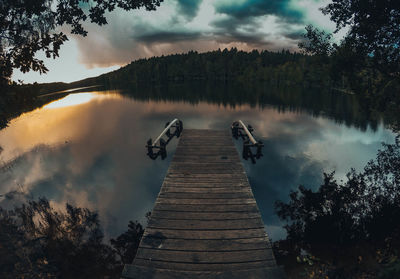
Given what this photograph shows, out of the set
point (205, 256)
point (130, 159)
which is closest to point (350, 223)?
point (205, 256)

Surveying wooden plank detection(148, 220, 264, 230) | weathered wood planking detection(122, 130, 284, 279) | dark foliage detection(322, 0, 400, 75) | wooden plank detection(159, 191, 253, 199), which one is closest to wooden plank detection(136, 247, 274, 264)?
weathered wood planking detection(122, 130, 284, 279)

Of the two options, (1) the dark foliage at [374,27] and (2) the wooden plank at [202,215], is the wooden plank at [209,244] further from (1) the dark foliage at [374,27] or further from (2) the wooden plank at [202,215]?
(1) the dark foliage at [374,27]

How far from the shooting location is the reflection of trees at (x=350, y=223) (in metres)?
7.40

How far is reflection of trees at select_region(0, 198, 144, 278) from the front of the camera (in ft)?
22.7

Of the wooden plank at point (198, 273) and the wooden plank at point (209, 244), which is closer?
the wooden plank at point (198, 273)

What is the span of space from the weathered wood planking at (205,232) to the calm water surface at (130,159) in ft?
11.8

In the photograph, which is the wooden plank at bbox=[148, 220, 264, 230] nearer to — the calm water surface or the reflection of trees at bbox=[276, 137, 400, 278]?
the reflection of trees at bbox=[276, 137, 400, 278]

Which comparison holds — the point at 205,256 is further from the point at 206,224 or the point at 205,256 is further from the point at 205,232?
the point at 206,224

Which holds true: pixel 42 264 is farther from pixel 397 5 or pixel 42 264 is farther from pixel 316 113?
pixel 316 113

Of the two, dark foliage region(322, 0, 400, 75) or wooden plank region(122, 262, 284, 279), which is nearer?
wooden plank region(122, 262, 284, 279)

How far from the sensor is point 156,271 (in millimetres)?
4121

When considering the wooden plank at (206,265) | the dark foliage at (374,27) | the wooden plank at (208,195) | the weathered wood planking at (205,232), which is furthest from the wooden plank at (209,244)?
the dark foliage at (374,27)

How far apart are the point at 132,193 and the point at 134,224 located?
10.7 feet

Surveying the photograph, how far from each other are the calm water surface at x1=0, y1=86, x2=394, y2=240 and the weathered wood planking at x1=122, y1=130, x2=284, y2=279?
360cm
